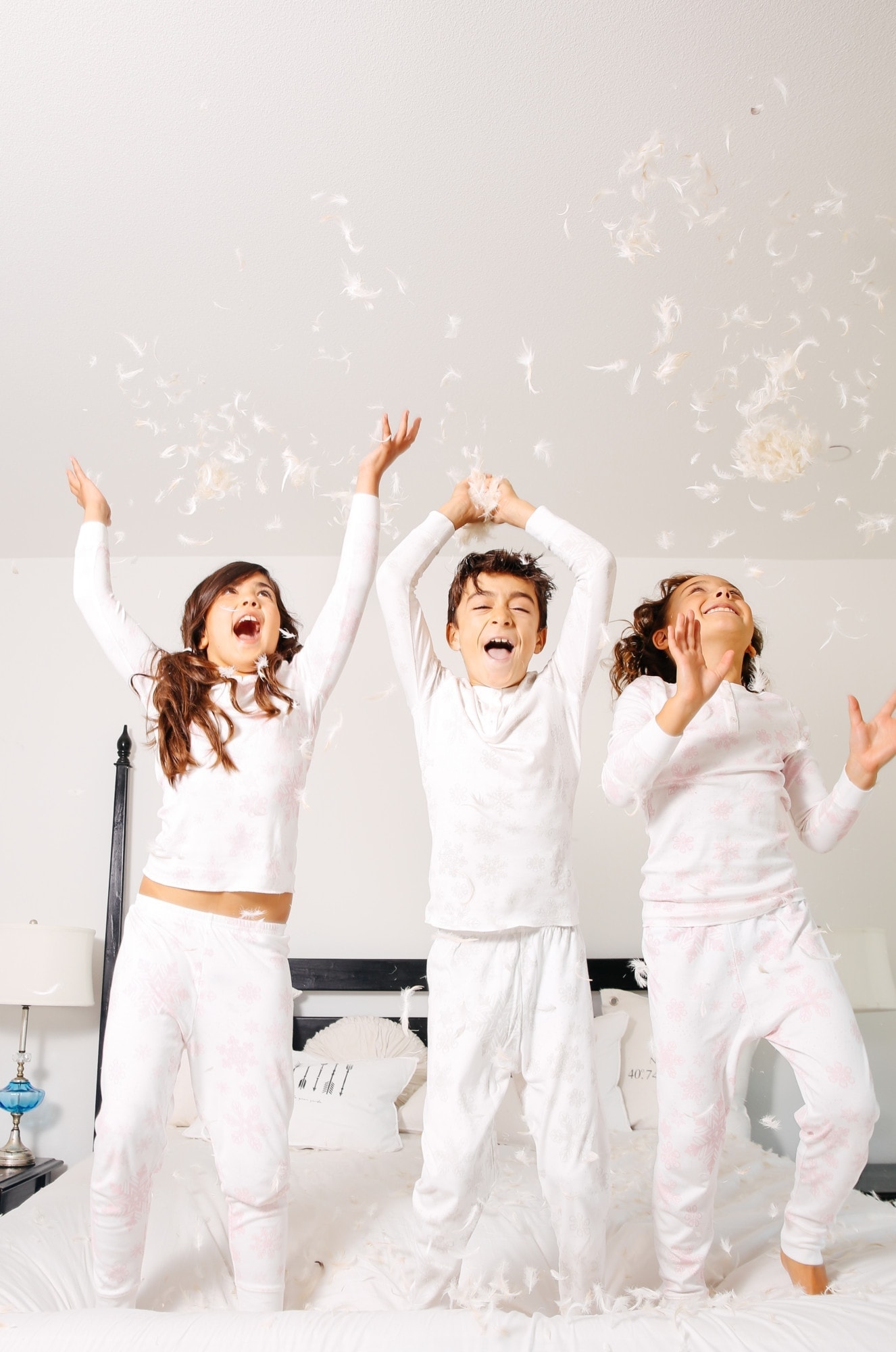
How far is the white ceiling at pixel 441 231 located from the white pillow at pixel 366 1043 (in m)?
1.80

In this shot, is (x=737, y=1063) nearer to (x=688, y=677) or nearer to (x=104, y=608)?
(x=688, y=677)

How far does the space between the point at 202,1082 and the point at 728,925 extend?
93cm

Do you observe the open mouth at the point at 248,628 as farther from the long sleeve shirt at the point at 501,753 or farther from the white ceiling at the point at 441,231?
the white ceiling at the point at 441,231

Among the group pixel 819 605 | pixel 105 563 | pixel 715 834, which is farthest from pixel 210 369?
pixel 819 605

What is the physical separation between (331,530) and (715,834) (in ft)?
7.56

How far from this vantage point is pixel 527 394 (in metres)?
2.84

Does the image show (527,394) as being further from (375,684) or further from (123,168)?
(375,684)

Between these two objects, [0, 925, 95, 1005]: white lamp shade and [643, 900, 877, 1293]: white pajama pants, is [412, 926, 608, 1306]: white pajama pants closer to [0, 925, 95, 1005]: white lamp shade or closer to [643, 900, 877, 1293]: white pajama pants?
[643, 900, 877, 1293]: white pajama pants

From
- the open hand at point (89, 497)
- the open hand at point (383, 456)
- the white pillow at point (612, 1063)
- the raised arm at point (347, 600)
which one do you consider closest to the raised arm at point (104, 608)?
the open hand at point (89, 497)

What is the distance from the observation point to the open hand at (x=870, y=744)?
6.19 ft

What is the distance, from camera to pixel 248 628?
1.93m

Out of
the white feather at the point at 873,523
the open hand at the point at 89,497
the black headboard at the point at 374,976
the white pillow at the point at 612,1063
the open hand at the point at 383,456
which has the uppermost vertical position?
the white feather at the point at 873,523

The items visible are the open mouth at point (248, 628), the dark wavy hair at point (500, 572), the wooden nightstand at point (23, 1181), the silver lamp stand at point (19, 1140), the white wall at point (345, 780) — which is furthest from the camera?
the white wall at point (345, 780)

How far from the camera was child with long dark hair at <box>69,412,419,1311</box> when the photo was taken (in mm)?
1605
